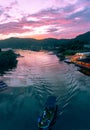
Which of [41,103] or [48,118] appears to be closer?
[48,118]

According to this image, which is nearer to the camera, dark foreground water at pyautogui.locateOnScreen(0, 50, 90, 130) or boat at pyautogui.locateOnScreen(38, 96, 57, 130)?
boat at pyautogui.locateOnScreen(38, 96, 57, 130)

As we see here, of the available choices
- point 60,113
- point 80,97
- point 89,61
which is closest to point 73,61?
point 89,61

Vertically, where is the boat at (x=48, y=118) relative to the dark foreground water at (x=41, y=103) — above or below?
above

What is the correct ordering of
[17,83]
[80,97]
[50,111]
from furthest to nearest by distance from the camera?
[17,83] → [80,97] → [50,111]

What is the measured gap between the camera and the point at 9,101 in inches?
1922

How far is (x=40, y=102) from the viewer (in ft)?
155

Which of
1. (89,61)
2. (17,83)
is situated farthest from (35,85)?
(89,61)

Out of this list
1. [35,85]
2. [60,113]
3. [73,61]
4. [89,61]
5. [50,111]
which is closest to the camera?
[50,111]

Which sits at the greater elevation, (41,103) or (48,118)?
(48,118)

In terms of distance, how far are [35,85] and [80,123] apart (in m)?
26.2

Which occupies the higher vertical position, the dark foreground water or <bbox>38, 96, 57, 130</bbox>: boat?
<bbox>38, 96, 57, 130</bbox>: boat

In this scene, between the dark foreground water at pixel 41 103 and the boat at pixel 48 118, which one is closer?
the boat at pixel 48 118

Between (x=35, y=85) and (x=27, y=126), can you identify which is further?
(x=35, y=85)

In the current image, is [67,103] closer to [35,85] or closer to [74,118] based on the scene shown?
[74,118]
